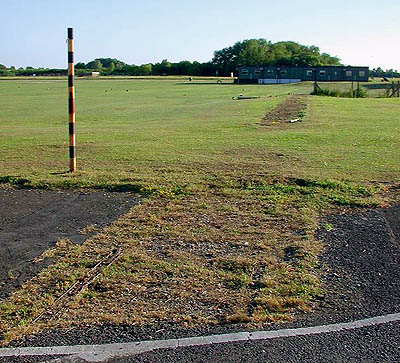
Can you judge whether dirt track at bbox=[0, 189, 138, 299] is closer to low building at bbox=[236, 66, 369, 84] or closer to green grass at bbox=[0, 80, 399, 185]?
green grass at bbox=[0, 80, 399, 185]

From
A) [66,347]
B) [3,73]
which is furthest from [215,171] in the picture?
[3,73]

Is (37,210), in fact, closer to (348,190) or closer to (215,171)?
(215,171)

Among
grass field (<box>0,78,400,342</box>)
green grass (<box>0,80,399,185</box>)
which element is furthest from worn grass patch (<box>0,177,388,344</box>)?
green grass (<box>0,80,399,185</box>)

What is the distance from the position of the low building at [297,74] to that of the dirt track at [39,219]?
9744 centimetres

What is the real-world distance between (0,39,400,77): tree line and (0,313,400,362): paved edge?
437 feet

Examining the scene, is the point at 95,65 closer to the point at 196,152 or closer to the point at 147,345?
the point at 196,152

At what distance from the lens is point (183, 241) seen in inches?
240

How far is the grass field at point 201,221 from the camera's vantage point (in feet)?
14.7

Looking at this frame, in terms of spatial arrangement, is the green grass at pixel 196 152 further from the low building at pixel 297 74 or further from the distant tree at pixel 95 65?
the distant tree at pixel 95 65

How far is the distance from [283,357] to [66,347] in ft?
4.55

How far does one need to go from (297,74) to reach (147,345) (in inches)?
4122

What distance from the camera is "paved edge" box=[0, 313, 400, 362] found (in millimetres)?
3770

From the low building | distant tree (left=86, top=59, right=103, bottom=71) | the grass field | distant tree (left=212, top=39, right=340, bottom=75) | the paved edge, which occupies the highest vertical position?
distant tree (left=212, top=39, right=340, bottom=75)

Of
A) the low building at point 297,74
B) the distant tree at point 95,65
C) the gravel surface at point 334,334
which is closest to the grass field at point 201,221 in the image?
the gravel surface at point 334,334
